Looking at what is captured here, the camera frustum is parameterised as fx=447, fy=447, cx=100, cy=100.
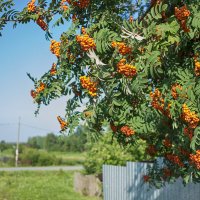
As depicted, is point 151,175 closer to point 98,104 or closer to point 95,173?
point 98,104

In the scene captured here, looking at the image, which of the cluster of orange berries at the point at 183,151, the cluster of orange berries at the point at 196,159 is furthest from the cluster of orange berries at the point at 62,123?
the cluster of orange berries at the point at 196,159

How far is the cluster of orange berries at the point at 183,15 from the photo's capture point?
4.42 m

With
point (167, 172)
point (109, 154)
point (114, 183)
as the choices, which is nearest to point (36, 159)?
point (109, 154)

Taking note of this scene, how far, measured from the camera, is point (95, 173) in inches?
733

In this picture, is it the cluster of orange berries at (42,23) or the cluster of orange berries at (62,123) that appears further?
the cluster of orange berries at (42,23)

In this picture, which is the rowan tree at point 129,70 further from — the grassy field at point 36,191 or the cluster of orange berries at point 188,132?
the grassy field at point 36,191

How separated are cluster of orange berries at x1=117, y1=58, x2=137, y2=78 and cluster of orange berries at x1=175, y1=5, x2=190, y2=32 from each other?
69 centimetres

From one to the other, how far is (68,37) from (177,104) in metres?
1.57

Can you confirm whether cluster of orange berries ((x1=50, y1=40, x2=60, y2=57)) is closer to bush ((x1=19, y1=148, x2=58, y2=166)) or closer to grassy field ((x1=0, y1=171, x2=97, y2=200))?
grassy field ((x1=0, y1=171, x2=97, y2=200))

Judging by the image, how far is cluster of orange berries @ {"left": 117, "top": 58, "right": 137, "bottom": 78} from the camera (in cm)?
434

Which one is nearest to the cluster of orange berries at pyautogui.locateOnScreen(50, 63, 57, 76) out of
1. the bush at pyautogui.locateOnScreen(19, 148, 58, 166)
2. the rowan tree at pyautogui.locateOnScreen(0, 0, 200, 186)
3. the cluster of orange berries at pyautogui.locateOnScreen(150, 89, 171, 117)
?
the rowan tree at pyautogui.locateOnScreen(0, 0, 200, 186)

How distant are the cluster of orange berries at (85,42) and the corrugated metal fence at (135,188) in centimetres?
503

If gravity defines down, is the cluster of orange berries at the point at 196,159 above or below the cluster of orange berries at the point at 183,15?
below

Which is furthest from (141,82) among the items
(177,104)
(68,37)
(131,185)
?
(131,185)
